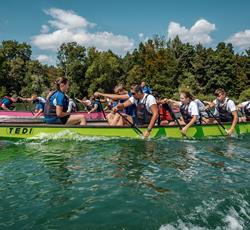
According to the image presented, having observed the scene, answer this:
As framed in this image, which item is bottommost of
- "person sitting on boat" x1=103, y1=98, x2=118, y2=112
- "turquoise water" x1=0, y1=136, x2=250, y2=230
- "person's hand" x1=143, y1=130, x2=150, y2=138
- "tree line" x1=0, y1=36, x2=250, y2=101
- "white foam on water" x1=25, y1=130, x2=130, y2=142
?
"turquoise water" x1=0, y1=136, x2=250, y2=230

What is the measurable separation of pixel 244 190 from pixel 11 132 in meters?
6.91

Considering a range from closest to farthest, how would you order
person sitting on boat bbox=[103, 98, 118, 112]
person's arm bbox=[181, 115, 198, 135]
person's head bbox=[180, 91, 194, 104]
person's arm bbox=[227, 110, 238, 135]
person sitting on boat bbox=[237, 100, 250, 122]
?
person's arm bbox=[181, 115, 198, 135], person's head bbox=[180, 91, 194, 104], person's arm bbox=[227, 110, 238, 135], person sitting on boat bbox=[237, 100, 250, 122], person sitting on boat bbox=[103, 98, 118, 112]

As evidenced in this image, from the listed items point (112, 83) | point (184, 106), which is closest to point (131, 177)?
point (184, 106)

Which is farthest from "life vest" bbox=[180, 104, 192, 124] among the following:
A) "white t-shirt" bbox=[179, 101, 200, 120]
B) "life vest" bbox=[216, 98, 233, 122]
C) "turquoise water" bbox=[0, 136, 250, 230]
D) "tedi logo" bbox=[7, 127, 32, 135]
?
"tedi logo" bbox=[7, 127, 32, 135]

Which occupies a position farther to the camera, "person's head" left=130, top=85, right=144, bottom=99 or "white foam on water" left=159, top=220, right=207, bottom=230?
"person's head" left=130, top=85, right=144, bottom=99

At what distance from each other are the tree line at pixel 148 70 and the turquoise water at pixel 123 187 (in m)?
39.7

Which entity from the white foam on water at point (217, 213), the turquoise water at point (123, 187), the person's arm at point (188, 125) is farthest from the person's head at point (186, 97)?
the white foam on water at point (217, 213)

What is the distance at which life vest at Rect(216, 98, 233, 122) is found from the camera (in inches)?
501

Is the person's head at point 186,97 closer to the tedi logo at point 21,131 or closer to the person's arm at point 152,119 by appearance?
the person's arm at point 152,119

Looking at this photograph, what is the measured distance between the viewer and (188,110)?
11.9 metres

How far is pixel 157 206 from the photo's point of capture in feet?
16.8

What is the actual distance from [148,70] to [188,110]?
5477 centimetres

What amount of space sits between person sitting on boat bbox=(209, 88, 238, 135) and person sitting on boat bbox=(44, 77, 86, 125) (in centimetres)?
484

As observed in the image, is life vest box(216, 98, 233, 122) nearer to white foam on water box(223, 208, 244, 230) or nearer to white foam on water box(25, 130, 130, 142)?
white foam on water box(25, 130, 130, 142)
